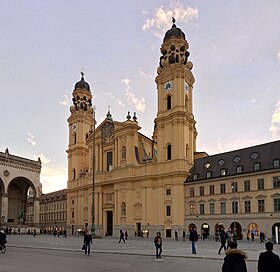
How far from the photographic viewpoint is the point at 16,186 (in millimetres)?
92125

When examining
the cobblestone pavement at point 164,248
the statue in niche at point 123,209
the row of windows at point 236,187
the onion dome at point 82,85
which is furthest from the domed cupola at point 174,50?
the cobblestone pavement at point 164,248

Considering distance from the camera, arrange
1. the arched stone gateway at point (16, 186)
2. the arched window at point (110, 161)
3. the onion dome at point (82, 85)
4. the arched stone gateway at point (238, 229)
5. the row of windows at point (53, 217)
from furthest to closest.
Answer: the row of windows at point (53, 217), the onion dome at point (82, 85), the arched stone gateway at point (16, 186), the arched window at point (110, 161), the arched stone gateway at point (238, 229)

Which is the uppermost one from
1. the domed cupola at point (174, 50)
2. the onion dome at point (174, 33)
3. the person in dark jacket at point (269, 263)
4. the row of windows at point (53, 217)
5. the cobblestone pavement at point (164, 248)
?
the onion dome at point (174, 33)

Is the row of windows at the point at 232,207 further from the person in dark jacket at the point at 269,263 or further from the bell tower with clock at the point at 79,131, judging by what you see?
the person in dark jacket at the point at 269,263

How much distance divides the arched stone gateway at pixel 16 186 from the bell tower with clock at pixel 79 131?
26.4 feet

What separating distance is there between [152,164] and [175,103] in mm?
11521

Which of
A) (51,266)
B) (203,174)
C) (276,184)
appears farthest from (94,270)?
(203,174)

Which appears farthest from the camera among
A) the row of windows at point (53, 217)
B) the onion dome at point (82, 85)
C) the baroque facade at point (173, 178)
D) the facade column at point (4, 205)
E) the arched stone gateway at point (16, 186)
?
the row of windows at point (53, 217)

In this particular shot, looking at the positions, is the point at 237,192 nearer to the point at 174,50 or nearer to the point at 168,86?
the point at 168,86

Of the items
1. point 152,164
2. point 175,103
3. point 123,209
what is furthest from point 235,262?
point 123,209

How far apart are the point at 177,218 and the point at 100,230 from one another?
63.1 feet

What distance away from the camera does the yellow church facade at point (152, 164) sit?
216 feet

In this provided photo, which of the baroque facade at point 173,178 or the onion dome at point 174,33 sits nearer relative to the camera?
the baroque facade at point 173,178

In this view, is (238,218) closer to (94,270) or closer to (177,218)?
(177,218)
